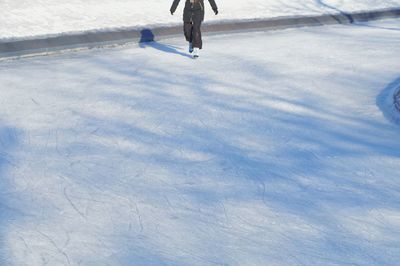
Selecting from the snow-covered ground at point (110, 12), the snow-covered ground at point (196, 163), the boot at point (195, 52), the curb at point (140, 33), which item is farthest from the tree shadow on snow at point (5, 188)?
the snow-covered ground at point (110, 12)

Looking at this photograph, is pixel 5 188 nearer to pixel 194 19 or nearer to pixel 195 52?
pixel 194 19

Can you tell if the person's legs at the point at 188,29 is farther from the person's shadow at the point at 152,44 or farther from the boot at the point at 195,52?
the person's shadow at the point at 152,44

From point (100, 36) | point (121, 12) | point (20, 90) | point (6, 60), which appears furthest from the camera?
point (121, 12)

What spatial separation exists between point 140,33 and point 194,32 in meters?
2.80

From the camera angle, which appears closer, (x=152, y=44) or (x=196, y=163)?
(x=196, y=163)

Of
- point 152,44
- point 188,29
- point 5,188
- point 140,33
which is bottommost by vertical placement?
point 152,44

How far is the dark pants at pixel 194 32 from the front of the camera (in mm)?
12359

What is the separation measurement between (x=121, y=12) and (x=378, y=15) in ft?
25.3

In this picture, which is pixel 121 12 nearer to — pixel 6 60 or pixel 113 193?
pixel 6 60

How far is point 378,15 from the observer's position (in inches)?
802

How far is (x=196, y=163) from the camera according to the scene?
6836 mm

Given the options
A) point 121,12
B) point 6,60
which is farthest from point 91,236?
point 121,12

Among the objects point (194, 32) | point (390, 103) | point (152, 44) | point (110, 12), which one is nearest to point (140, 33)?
point (152, 44)

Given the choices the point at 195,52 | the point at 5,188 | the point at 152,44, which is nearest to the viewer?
the point at 5,188
